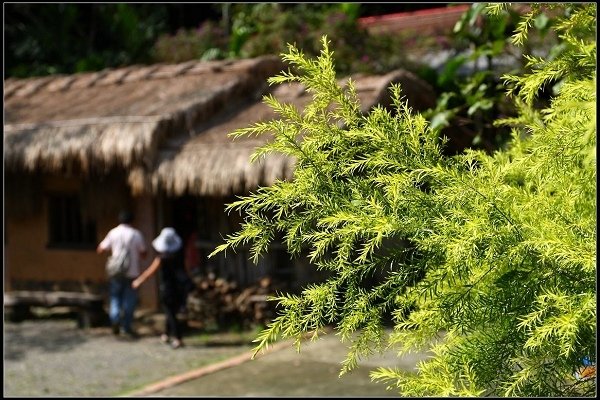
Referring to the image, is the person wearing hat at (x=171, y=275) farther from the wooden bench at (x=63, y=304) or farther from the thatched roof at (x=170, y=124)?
the wooden bench at (x=63, y=304)

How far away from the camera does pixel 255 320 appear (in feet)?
36.6

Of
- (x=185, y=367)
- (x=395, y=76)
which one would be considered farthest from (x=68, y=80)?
(x=185, y=367)

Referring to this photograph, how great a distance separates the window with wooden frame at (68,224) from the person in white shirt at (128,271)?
2402 millimetres

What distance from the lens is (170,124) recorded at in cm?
1135

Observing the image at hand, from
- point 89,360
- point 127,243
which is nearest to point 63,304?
point 127,243

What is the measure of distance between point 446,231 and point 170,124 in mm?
9346

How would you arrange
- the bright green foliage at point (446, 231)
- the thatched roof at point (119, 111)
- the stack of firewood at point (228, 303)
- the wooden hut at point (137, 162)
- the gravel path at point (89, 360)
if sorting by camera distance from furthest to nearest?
the thatched roof at point (119, 111) → the stack of firewood at point (228, 303) → the wooden hut at point (137, 162) → the gravel path at point (89, 360) → the bright green foliage at point (446, 231)

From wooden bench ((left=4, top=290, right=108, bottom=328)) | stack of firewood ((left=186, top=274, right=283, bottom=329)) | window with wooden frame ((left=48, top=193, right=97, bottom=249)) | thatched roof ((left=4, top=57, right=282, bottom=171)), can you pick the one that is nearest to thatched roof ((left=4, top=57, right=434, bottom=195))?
thatched roof ((left=4, top=57, right=282, bottom=171))

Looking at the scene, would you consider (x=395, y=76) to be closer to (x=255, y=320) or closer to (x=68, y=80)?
(x=255, y=320)

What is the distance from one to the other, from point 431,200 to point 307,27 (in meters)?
12.2

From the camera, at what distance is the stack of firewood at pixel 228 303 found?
11.1m

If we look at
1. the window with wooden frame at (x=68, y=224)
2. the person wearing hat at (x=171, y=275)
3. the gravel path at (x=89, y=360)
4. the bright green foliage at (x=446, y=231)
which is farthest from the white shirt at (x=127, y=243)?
the bright green foliage at (x=446, y=231)

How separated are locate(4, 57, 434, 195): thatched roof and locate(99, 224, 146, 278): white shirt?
2.35ft

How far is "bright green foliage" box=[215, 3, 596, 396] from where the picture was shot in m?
2.26
